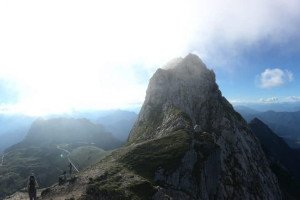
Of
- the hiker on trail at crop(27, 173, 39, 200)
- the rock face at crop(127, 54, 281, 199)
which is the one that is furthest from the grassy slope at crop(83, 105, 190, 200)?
the hiker on trail at crop(27, 173, 39, 200)

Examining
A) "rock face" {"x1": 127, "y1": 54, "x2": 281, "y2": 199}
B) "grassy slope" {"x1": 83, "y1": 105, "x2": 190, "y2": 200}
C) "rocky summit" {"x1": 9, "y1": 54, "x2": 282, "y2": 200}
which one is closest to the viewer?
"grassy slope" {"x1": 83, "y1": 105, "x2": 190, "y2": 200}

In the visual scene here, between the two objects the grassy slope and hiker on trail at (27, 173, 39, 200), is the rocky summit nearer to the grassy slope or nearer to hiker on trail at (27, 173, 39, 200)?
the grassy slope

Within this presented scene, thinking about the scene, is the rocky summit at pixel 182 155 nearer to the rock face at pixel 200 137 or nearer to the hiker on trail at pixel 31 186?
the rock face at pixel 200 137

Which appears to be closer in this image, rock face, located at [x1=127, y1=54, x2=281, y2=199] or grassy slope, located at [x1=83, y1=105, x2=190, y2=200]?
grassy slope, located at [x1=83, y1=105, x2=190, y2=200]

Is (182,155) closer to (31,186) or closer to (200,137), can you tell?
(200,137)

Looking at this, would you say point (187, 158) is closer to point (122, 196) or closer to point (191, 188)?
point (191, 188)

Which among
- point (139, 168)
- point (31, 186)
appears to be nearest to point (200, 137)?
point (139, 168)

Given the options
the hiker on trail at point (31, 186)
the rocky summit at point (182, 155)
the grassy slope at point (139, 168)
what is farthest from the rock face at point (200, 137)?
the hiker on trail at point (31, 186)

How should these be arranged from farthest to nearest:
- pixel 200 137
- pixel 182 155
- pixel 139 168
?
pixel 200 137 < pixel 182 155 < pixel 139 168
